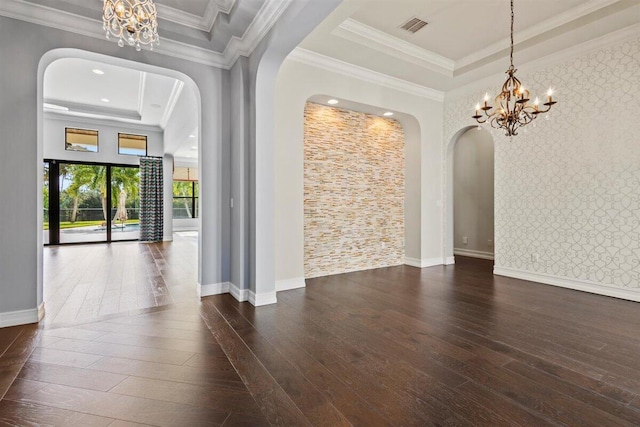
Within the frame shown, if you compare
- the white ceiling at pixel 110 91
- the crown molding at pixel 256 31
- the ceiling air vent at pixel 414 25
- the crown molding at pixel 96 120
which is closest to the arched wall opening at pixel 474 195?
the ceiling air vent at pixel 414 25

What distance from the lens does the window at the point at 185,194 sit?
1277 cm

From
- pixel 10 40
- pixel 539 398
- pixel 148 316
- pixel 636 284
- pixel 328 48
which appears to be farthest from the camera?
pixel 328 48

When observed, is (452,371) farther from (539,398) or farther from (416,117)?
(416,117)

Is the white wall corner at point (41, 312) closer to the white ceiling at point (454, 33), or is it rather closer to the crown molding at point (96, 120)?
the white ceiling at point (454, 33)

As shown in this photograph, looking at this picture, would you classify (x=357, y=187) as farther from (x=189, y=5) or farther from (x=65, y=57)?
(x=65, y=57)

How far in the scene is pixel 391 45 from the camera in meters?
4.07

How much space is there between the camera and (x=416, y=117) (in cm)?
527

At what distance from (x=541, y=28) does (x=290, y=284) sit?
453 cm

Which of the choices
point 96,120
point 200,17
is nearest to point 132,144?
point 96,120

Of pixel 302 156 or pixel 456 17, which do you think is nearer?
pixel 456 17

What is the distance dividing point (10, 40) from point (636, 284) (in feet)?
23.1

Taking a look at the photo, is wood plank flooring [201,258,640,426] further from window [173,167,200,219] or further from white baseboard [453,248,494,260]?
window [173,167,200,219]

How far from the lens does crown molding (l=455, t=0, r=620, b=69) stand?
131 inches

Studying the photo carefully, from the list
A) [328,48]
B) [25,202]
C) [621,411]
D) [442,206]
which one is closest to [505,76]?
[442,206]
